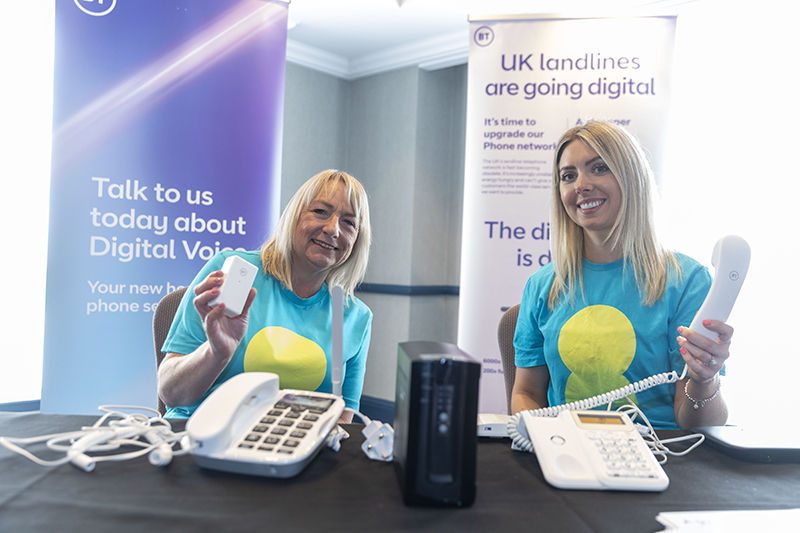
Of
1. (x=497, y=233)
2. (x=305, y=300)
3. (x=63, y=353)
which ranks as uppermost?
(x=497, y=233)

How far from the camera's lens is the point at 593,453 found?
843 millimetres

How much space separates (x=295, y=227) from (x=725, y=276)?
3.62ft

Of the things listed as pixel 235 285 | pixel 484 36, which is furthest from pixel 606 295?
pixel 484 36

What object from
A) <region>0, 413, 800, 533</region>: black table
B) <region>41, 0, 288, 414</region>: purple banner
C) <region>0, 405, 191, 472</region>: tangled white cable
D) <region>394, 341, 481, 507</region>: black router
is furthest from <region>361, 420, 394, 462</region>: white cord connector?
<region>41, 0, 288, 414</region>: purple banner

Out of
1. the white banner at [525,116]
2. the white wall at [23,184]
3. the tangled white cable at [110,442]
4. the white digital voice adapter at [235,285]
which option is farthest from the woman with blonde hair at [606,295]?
the white wall at [23,184]

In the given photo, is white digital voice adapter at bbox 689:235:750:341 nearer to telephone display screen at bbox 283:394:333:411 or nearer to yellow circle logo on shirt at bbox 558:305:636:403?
yellow circle logo on shirt at bbox 558:305:636:403

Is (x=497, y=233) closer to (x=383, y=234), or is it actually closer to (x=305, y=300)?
(x=305, y=300)

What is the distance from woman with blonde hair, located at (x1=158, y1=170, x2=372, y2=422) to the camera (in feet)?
4.45

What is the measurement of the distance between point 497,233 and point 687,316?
56.1 inches

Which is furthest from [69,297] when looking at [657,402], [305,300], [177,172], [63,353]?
[657,402]

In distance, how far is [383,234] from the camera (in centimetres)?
443

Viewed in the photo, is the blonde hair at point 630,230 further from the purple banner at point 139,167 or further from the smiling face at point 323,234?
the purple banner at point 139,167

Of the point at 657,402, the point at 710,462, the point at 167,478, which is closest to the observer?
the point at 167,478

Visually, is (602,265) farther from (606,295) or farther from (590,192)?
(590,192)
